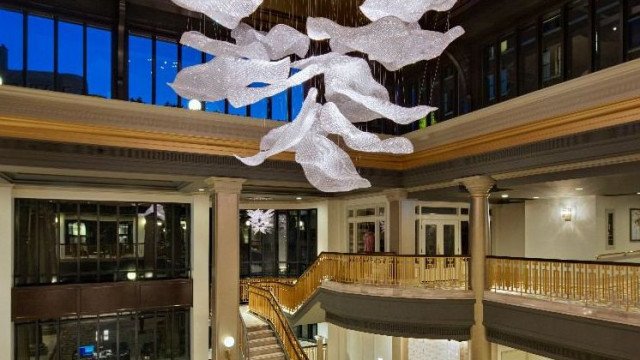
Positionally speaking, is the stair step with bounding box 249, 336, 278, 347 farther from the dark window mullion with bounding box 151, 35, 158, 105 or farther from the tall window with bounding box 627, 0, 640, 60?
the tall window with bounding box 627, 0, 640, 60

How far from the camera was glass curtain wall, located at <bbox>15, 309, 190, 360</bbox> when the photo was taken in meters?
12.8

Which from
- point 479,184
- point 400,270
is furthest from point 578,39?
point 400,270

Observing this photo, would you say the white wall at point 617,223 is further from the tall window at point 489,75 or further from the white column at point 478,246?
the tall window at point 489,75

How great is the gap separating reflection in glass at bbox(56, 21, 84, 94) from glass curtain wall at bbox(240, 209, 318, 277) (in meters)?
10.3

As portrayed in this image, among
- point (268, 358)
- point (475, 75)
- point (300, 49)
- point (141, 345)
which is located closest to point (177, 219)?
point (141, 345)

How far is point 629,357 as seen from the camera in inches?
290

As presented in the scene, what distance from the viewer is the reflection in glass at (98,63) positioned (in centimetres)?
1045

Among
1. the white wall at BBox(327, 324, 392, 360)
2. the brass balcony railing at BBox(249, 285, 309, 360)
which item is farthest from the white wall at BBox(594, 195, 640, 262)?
the brass balcony railing at BBox(249, 285, 309, 360)

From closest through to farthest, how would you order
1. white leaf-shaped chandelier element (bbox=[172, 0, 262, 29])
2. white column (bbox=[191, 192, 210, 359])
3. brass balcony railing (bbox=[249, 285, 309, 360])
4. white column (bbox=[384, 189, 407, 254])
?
white leaf-shaped chandelier element (bbox=[172, 0, 262, 29]), brass balcony railing (bbox=[249, 285, 309, 360]), white column (bbox=[384, 189, 407, 254]), white column (bbox=[191, 192, 210, 359])

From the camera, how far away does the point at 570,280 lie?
8.60m

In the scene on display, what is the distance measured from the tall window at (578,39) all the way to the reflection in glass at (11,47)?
10.5 metres

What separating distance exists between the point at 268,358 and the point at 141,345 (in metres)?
4.18

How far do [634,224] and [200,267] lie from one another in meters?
12.2

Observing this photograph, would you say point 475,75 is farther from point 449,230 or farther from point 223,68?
point 223,68
